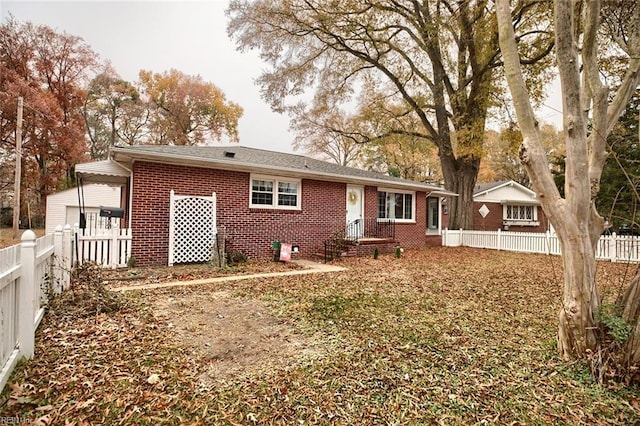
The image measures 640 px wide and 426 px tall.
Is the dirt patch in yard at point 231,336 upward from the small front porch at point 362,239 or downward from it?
downward

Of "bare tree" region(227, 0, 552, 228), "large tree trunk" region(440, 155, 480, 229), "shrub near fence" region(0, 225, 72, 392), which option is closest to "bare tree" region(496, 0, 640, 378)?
"shrub near fence" region(0, 225, 72, 392)

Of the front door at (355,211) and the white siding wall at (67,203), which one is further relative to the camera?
the white siding wall at (67,203)

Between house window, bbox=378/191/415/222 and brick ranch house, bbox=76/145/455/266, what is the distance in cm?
9

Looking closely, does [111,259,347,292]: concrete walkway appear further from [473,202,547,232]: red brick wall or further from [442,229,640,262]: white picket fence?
[473,202,547,232]: red brick wall

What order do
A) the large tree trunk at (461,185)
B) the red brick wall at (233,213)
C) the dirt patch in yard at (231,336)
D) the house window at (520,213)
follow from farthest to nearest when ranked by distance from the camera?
the house window at (520,213) → the large tree trunk at (461,185) → the red brick wall at (233,213) → the dirt patch in yard at (231,336)

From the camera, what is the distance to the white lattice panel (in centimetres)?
843

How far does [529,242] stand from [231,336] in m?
14.6

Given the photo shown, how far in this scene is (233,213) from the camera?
952 cm

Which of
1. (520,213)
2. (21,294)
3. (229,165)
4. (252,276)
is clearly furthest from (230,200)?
(520,213)

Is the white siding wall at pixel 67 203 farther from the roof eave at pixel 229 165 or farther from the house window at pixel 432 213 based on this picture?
the house window at pixel 432 213

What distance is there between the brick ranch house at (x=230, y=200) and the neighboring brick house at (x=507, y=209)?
12.2 m

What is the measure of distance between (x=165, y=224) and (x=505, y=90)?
50.3 feet

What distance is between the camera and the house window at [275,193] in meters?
10.1

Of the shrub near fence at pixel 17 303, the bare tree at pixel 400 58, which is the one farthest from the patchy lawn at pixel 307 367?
the bare tree at pixel 400 58
